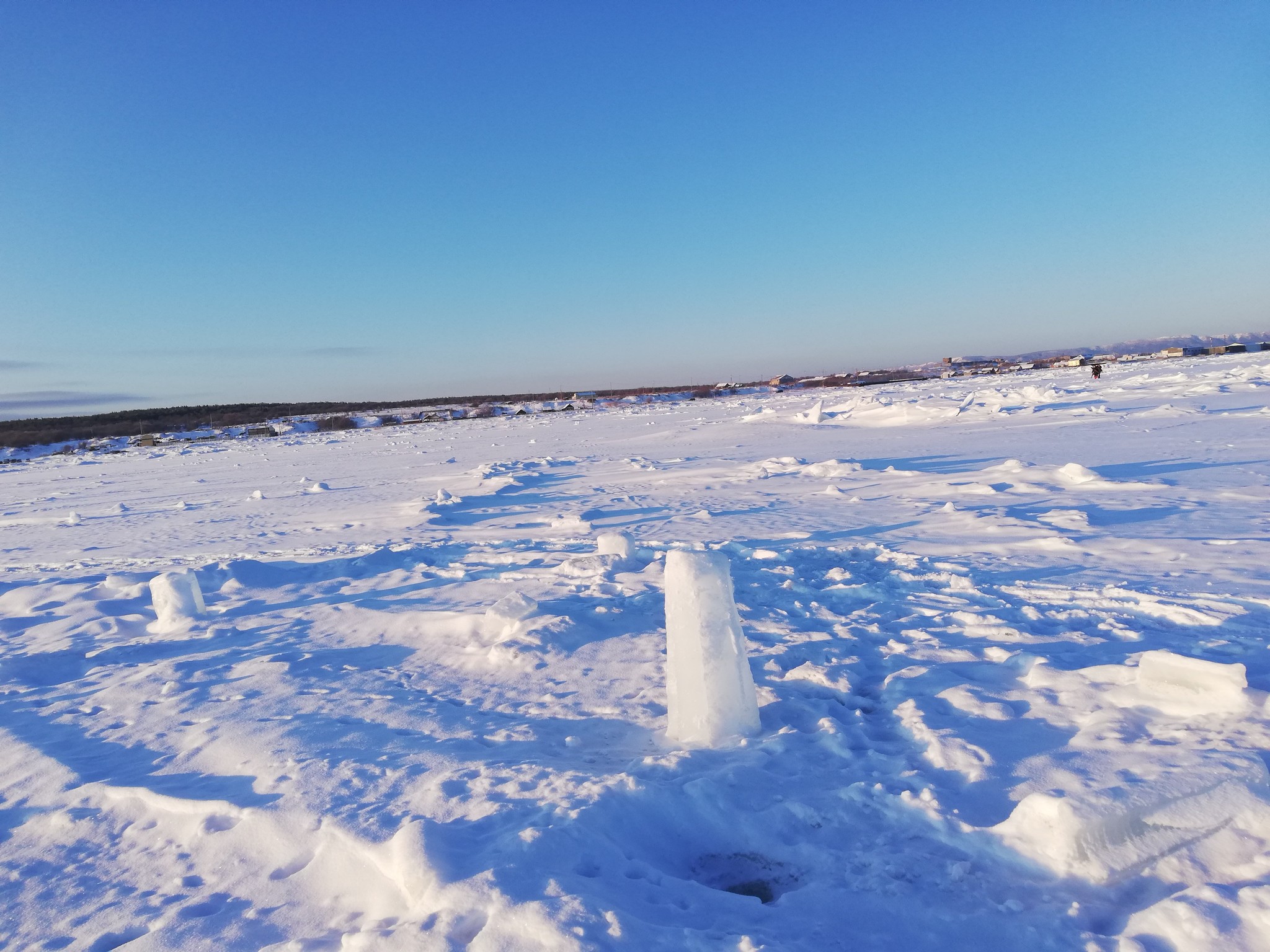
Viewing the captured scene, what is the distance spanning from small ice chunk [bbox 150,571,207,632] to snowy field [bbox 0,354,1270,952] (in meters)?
0.05

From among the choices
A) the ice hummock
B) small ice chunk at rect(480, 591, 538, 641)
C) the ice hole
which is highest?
the ice hummock

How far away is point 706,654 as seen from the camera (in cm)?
299

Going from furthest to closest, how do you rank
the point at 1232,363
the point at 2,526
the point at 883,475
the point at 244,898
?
the point at 1232,363
the point at 2,526
the point at 883,475
the point at 244,898

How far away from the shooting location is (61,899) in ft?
7.66

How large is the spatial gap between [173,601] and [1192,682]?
6161 millimetres

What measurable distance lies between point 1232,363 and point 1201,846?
39352 millimetres

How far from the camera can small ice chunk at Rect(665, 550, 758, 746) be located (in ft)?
9.82

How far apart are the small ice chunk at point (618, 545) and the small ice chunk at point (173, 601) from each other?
317 cm

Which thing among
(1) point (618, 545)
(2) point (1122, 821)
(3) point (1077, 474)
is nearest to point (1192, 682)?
(2) point (1122, 821)

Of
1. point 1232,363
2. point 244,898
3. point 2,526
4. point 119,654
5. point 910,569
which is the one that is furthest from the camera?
point 1232,363

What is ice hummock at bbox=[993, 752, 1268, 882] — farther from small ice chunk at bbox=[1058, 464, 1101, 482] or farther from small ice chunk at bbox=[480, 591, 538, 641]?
small ice chunk at bbox=[1058, 464, 1101, 482]

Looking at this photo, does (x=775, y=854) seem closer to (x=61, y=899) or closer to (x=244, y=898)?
(x=244, y=898)

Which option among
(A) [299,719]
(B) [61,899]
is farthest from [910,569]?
(B) [61,899]

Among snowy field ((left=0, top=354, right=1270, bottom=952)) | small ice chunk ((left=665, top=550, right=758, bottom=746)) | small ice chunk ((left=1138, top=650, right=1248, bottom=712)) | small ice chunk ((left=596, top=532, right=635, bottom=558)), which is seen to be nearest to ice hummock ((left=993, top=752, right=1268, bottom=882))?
snowy field ((left=0, top=354, right=1270, bottom=952))
